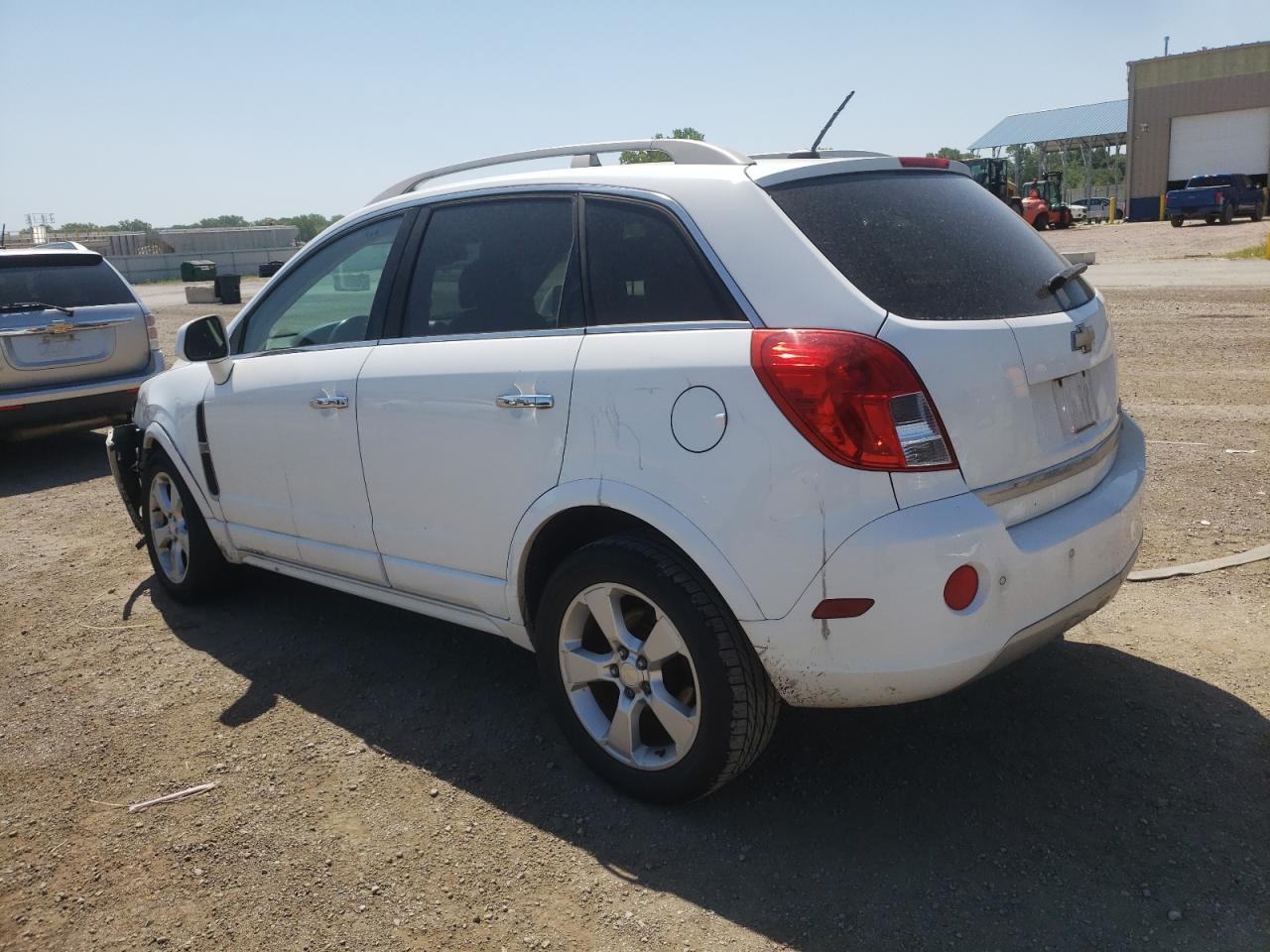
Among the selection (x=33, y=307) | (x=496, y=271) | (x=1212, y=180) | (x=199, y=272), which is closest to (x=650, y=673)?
(x=496, y=271)

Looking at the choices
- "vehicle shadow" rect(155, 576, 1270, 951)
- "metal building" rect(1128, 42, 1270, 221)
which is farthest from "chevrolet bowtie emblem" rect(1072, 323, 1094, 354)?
"metal building" rect(1128, 42, 1270, 221)

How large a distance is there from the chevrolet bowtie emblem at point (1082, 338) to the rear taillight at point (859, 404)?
717 mm

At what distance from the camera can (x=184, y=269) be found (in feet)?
138

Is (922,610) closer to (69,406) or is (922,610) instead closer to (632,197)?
(632,197)

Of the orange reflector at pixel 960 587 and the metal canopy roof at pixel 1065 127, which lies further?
the metal canopy roof at pixel 1065 127

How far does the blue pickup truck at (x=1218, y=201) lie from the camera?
130ft

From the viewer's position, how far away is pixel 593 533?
3.42 metres

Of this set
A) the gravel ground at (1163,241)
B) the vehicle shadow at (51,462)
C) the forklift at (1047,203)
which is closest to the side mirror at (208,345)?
the vehicle shadow at (51,462)

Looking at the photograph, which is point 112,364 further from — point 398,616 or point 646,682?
point 646,682

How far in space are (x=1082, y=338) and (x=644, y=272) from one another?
1325 millimetres

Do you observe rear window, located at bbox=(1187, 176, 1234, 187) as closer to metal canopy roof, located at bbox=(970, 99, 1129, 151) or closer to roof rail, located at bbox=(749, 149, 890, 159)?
metal canopy roof, located at bbox=(970, 99, 1129, 151)

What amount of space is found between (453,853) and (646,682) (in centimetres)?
74

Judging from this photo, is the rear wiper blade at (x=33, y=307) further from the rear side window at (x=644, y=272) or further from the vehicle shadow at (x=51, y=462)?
the rear side window at (x=644, y=272)

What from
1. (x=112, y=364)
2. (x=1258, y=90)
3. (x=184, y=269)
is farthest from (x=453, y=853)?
(x=1258, y=90)
